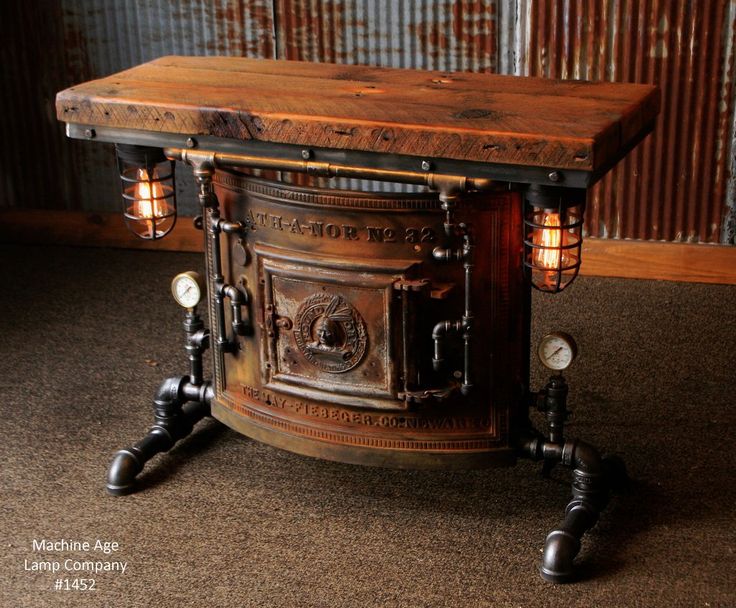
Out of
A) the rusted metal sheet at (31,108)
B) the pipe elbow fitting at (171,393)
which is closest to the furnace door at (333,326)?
the pipe elbow fitting at (171,393)

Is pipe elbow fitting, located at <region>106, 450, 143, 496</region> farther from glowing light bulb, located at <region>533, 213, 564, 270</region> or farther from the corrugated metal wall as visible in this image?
the corrugated metal wall

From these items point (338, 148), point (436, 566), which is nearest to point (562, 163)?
point (338, 148)

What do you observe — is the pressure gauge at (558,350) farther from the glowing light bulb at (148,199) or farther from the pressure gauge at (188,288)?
the glowing light bulb at (148,199)

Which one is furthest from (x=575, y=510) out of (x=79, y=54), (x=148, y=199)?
(x=79, y=54)

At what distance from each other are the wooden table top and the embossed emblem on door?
16.9 inches

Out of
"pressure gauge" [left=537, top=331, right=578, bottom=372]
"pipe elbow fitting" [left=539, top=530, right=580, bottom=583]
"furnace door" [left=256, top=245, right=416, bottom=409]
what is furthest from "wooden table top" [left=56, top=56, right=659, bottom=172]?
"pipe elbow fitting" [left=539, top=530, right=580, bottom=583]

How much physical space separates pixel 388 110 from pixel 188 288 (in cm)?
88

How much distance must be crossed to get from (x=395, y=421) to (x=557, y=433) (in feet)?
1.40

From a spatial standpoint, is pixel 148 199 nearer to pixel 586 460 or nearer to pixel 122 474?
pixel 122 474

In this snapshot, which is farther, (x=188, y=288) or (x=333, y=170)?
(x=188, y=288)

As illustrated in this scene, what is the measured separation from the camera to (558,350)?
10.2 feet

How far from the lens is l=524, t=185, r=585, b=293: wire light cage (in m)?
2.79

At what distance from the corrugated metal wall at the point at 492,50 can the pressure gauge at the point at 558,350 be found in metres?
1.72

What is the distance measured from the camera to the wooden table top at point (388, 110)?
2707 millimetres
